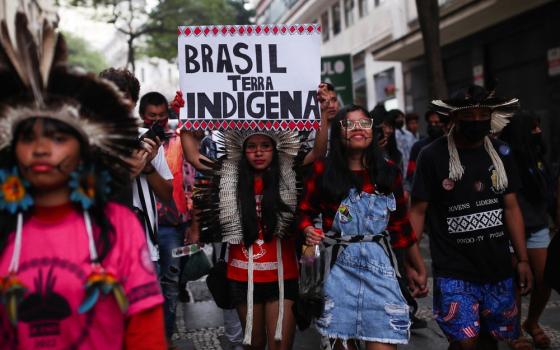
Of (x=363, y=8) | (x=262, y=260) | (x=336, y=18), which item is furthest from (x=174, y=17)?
(x=262, y=260)

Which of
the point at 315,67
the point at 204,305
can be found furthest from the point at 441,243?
the point at 204,305

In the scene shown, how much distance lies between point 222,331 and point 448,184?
2.88m

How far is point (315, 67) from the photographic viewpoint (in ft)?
16.0

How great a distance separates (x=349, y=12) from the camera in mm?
30125

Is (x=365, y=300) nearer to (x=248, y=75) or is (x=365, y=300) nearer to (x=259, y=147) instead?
(x=259, y=147)

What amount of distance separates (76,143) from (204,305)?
525cm

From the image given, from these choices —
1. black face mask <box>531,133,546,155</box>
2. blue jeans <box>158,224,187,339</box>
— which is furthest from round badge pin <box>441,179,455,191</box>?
blue jeans <box>158,224,187,339</box>

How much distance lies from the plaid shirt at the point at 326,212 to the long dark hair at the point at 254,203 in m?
0.23

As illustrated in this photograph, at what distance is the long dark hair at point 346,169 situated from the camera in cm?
401

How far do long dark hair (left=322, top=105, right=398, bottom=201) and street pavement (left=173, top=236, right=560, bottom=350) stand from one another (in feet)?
6.57

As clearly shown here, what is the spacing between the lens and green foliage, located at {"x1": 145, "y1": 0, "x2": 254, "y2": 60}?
2723 cm

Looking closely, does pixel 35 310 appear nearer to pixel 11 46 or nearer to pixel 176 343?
pixel 11 46

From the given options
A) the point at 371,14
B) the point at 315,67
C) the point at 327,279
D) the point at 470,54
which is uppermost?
the point at 371,14

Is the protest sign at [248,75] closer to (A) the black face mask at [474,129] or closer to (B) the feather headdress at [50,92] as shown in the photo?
(A) the black face mask at [474,129]
